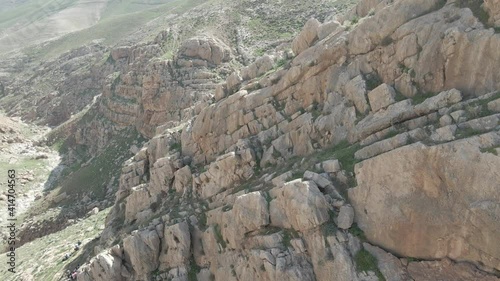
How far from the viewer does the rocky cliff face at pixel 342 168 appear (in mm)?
15688

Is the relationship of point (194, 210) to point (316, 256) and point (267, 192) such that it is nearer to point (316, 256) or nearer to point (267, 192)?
point (267, 192)

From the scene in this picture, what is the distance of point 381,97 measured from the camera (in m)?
20.1

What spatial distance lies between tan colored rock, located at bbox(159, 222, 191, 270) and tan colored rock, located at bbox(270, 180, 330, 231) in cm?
683

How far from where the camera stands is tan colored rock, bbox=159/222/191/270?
2412 centimetres

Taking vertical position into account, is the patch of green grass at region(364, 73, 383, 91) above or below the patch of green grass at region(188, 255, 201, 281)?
above

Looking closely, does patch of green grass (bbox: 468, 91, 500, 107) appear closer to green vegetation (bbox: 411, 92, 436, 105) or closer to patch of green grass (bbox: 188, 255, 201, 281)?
green vegetation (bbox: 411, 92, 436, 105)

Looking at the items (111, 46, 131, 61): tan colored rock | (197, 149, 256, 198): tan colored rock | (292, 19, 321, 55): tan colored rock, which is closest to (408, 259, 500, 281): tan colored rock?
(197, 149, 256, 198): tan colored rock

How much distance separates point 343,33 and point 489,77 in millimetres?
9634

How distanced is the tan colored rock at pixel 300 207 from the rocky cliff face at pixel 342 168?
0.22 feet

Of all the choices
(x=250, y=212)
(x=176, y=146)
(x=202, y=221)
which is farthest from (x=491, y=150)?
(x=176, y=146)

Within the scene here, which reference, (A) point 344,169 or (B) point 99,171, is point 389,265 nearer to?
(A) point 344,169

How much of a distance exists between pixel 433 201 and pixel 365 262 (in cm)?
381

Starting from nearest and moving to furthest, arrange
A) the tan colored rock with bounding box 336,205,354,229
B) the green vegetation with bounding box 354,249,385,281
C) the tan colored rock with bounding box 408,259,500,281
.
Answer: the tan colored rock with bounding box 408,259,500,281 → the green vegetation with bounding box 354,249,385,281 → the tan colored rock with bounding box 336,205,354,229

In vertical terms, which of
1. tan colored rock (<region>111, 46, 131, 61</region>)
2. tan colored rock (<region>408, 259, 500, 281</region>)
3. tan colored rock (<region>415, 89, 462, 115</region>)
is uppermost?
tan colored rock (<region>111, 46, 131, 61</region>)
